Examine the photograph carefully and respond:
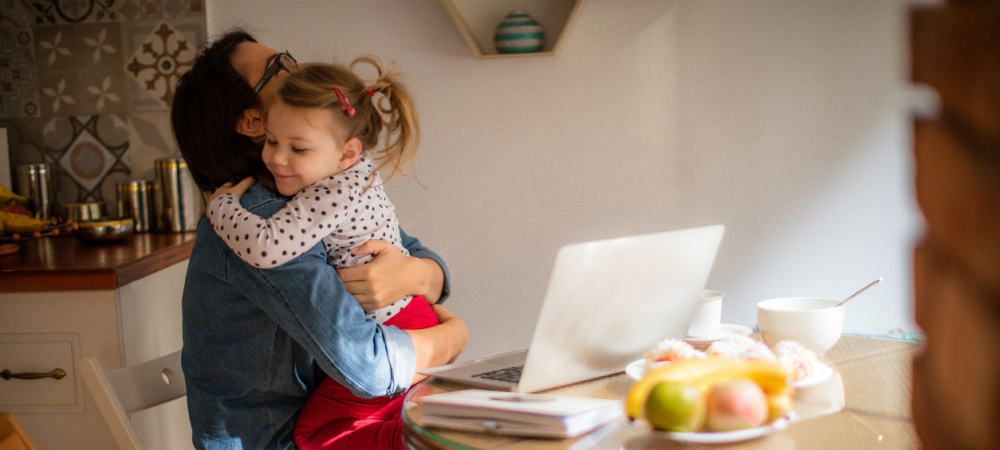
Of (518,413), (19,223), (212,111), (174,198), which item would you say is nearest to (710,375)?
(518,413)

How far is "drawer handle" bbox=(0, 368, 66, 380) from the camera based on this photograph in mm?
1729

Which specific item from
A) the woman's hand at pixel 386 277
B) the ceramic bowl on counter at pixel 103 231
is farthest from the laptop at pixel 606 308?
the ceramic bowl on counter at pixel 103 231

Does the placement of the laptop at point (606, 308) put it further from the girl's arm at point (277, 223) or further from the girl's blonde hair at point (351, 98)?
the girl's blonde hair at point (351, 98)

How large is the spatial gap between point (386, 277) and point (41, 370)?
40.2 inches

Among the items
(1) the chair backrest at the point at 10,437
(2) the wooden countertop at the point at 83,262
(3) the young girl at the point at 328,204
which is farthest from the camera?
(2) the wooden countertop at the point at 83,262

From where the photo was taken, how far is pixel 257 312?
1.20 metres

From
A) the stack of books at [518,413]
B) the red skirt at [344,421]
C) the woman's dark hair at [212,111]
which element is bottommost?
the red skirt at [344,421]

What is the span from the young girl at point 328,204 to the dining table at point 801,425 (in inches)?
8.6

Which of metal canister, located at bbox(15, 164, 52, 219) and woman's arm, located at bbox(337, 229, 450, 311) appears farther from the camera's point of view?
metal canister, located at bbox(15, 164, 52, 219)

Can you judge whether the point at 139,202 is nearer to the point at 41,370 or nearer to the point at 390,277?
the point at 41,370

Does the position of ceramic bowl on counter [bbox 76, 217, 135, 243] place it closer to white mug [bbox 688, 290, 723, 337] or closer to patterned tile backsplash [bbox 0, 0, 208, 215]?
patterned tile backsplash [bbox 0, 0, 208, 215]

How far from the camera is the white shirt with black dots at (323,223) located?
1120 millimetres

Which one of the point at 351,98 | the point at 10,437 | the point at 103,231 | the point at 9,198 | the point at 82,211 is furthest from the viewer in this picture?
the point at 82,211

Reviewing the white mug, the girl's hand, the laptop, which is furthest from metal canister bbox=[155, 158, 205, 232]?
the white mug
